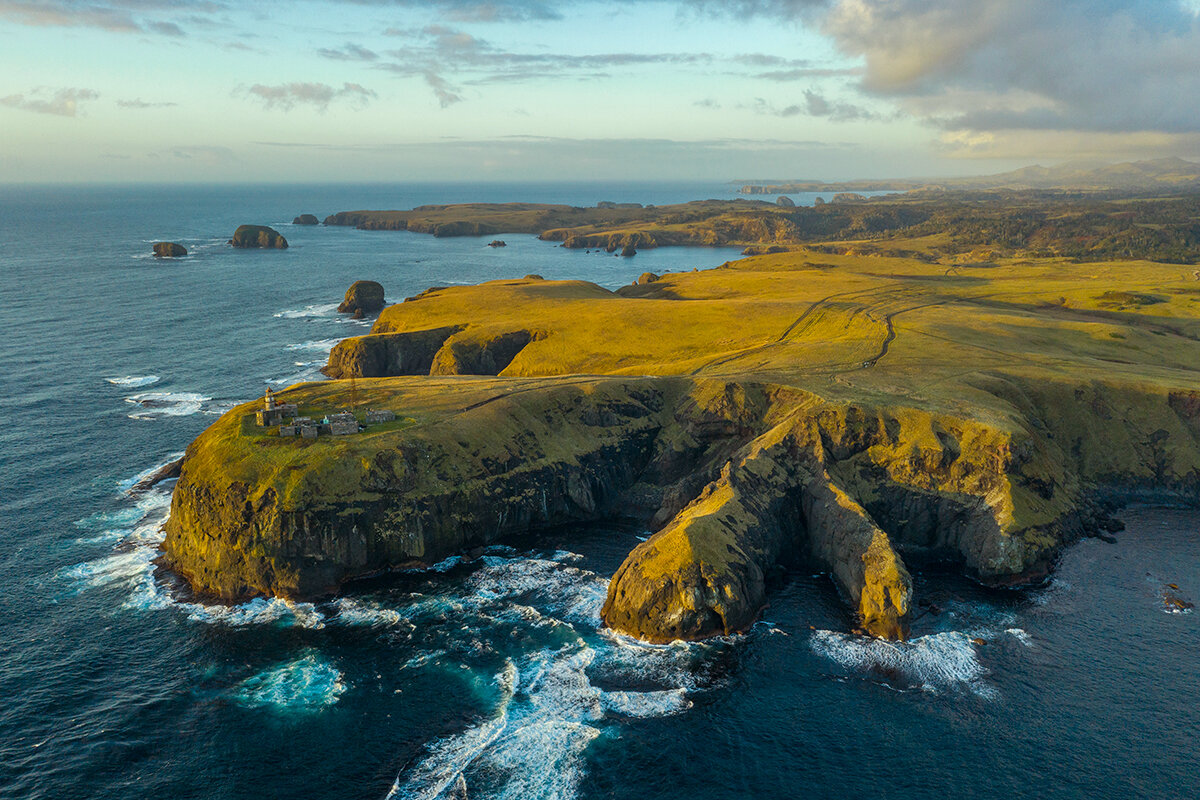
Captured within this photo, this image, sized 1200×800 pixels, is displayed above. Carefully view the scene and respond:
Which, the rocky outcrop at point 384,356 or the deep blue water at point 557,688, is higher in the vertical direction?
the rocky outcrop at point 384,356

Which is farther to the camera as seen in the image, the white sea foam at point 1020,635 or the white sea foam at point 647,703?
the white sea foam at point 1020,635

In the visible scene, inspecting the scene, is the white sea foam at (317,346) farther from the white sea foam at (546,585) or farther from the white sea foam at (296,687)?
the white sea foam at (296,687)

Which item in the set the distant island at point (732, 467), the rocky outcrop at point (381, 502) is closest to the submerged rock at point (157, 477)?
the rocky outcrop at point (381, 502)

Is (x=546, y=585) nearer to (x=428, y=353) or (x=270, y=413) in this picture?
(x=270, y=413)

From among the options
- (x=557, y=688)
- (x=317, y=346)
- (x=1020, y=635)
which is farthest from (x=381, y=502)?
(x=317, y=346)

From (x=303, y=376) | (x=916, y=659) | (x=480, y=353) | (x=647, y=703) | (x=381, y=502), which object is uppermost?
(x=480, y=353)

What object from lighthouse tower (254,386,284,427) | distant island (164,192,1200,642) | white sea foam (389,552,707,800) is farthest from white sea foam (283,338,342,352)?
white sea foam (389,552,707,800)

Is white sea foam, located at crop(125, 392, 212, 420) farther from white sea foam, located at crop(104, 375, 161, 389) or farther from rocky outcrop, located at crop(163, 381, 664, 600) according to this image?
rocky outcrop, located at crop(163, 381, 664, 600)
